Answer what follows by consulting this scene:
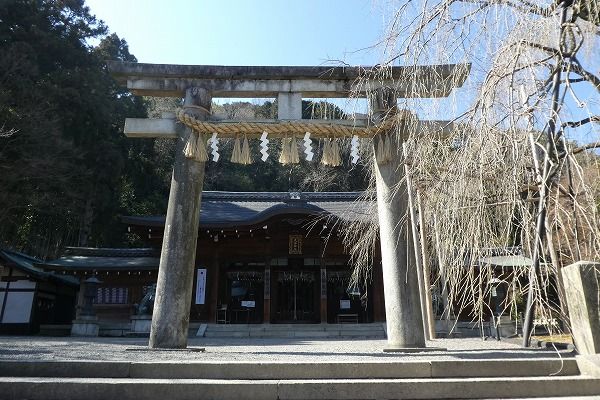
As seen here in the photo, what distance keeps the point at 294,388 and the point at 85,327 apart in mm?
12302

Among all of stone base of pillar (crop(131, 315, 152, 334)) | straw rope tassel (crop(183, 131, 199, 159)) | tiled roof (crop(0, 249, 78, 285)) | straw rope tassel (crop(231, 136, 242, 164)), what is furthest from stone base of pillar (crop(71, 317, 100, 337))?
straw rope tassel (crop(231, 136, 242, 164))

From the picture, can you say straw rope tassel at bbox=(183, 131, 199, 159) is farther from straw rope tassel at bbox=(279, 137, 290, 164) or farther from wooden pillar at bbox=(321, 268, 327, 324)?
wooden pillar at bbox=(321, 268, 327, 324)

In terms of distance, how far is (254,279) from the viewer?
1636 cm

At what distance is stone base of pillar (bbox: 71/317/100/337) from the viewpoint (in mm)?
13133

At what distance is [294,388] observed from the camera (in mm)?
3238

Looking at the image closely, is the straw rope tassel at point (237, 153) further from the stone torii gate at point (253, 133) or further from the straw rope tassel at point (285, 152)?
the straw rope tassel at point (285, 152)

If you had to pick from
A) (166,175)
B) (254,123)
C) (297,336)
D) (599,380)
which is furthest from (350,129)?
(166,175)

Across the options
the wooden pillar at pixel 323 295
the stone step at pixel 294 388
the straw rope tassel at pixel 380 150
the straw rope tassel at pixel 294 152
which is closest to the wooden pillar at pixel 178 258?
the straw rope tassel at pixel 294 152

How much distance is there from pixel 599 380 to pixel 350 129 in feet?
12.1

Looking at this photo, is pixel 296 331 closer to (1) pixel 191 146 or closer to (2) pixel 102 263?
(2) pixel 102 263

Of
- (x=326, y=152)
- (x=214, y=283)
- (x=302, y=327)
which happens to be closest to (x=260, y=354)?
(x=326, y=152)

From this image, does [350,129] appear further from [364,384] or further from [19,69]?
[19,69]

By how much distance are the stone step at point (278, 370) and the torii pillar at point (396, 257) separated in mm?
1299

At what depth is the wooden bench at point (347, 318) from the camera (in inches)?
625
